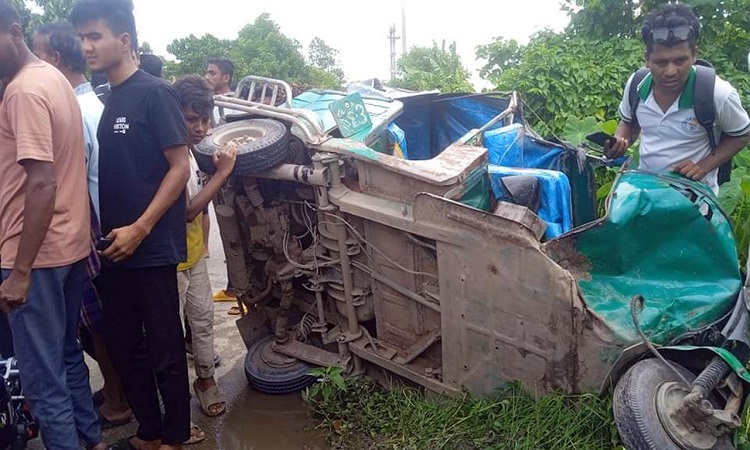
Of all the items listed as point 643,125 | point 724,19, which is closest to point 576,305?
point 643,125

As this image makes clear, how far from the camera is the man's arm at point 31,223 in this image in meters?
2.46

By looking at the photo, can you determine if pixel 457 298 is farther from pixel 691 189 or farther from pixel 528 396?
pixel 691 189

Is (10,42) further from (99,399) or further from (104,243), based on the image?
(99,399)

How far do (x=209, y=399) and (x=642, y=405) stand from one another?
248cm

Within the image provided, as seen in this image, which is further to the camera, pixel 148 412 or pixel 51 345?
pixel 148 412

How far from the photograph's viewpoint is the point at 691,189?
309 centimetres

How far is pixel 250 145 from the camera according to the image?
3.49m

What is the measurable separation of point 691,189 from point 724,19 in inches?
241

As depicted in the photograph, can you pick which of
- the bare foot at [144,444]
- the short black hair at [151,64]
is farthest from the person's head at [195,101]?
the bare foot at [144,444]

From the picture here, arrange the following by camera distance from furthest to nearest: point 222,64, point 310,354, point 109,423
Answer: point 222,64 → point 310,354 → point 109,423

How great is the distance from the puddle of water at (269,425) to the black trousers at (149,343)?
46cm

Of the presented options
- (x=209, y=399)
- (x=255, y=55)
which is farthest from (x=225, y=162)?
(x=255, y=55)

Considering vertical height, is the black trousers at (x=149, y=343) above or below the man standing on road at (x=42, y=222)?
below

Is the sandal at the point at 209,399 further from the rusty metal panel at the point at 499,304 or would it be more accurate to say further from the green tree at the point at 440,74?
the green tree at the point at 440,74
